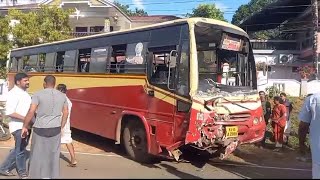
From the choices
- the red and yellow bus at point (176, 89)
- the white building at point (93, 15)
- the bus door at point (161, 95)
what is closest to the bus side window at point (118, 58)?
the red and yellow bus at point (176, 89)

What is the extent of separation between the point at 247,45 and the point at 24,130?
Answer: 5.21m

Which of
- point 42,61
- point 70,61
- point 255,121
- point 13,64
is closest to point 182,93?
point 255,121

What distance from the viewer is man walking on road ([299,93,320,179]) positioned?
225 inches

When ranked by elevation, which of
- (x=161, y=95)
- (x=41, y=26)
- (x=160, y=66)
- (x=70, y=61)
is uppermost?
(x=41, y=26)

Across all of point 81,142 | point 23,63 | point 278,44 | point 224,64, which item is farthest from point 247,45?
point 278,44

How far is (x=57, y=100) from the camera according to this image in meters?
6.24

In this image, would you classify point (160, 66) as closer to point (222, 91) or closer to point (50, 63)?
point (222, 91)

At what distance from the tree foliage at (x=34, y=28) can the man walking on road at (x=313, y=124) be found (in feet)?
68.6

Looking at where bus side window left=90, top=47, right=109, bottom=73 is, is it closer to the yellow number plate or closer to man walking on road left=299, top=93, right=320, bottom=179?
the yellow number plate

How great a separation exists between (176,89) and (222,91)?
0.89 meters

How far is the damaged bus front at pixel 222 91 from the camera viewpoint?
819cm

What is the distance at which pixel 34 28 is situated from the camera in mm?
25125

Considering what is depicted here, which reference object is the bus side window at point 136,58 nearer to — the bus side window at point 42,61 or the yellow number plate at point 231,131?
the yellow number plate at point 231,131

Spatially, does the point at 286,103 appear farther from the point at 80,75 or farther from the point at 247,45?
the point at 80,75
